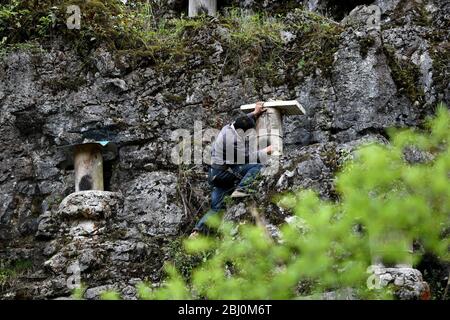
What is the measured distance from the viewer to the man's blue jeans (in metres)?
8.20

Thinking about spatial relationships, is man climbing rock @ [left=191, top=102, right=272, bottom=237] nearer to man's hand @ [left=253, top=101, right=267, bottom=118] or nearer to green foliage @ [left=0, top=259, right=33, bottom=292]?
man's hand @ [left=253, top=101, right=267, bottom=118]

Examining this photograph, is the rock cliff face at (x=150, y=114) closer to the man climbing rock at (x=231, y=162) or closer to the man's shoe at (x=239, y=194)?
the man climbing rock at (x=231, y=162)

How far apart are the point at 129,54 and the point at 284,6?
3.64 meters

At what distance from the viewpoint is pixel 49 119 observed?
1059cm

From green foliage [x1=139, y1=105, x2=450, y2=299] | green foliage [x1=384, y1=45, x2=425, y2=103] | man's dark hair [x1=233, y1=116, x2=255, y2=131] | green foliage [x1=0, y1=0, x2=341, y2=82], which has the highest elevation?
green foliage [x1=0, y1=0, x2=341, y2=82]

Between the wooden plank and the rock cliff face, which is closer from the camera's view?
the wooden plank

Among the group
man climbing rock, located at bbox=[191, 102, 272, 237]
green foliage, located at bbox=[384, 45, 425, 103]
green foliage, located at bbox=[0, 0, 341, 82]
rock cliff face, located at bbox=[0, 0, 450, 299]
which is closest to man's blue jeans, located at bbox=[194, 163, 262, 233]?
man climbing rock, located at bbox=[191, 102, 272, 237]

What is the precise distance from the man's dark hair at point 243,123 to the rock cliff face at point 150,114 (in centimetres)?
153

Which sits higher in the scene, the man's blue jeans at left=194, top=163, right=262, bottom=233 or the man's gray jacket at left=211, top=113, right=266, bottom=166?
the man's gray jacket at left=211, top=113, right=266, bottom=166

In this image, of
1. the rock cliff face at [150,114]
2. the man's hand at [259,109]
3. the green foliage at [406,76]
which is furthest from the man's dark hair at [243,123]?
the green foliage at [406,76]
